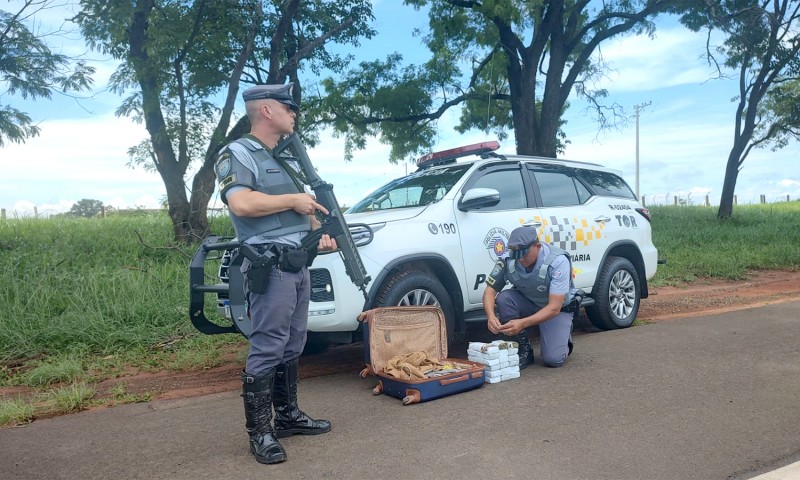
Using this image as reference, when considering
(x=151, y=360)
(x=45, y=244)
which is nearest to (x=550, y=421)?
(x=151, y=360)

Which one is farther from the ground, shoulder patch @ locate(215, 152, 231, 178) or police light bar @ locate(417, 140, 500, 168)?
police light bar @ locate(417, 140, 500, 168)

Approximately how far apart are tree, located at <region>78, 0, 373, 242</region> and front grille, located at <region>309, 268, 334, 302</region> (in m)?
6.70

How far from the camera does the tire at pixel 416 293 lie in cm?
496

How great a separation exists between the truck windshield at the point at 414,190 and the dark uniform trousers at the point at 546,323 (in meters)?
1.07

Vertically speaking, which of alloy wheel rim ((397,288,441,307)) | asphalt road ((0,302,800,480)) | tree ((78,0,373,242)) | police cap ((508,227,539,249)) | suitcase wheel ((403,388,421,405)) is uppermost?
tree ((78,0,373,242))

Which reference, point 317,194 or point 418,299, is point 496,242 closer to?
point 418,299

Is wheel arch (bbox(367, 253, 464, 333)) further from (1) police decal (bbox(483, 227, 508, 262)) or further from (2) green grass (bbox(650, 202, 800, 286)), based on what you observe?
(2) green grass (bbox(650, 202, 800, 286))

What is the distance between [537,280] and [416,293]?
3.42ft

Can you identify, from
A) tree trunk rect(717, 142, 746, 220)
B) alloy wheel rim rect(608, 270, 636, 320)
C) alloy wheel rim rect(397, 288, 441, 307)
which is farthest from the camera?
tree trunk rect(717, 142, 746, 220)

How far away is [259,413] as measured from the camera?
340 centimetres

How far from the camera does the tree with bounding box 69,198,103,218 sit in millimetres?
15516

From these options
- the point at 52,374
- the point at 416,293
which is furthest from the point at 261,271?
the point at 52,374

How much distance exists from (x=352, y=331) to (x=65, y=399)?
2.13 meters

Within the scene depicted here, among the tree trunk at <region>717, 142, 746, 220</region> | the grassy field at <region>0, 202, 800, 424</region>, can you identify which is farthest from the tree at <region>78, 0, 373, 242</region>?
the tree trunk at <region>717, 142, 746, 220</region>
